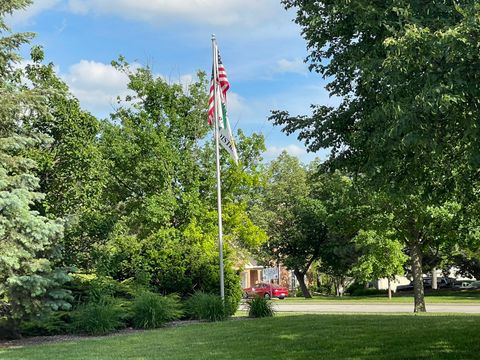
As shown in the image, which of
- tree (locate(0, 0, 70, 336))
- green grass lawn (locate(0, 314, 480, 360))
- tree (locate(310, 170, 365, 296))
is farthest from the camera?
tree (locate(310, 170, 365, 296))

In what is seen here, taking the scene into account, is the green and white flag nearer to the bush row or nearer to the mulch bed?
the bush row

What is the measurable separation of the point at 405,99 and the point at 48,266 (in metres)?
10.2

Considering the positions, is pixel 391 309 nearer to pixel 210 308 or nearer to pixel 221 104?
pixel 210 308

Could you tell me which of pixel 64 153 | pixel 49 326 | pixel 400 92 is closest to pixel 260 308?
pixel 49 326

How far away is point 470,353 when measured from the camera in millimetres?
8234

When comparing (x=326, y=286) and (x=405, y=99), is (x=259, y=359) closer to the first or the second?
(x=405, y=99)

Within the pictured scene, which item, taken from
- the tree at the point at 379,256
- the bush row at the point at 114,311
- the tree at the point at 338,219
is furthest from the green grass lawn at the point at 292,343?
the tree at the point at 379,256

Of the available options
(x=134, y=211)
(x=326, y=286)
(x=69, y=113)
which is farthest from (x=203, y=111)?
(x=326, y=286)

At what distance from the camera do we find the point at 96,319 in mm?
14250

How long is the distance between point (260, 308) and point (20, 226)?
25.2 ft

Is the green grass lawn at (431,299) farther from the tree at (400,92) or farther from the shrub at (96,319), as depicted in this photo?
the tree at (400,92)

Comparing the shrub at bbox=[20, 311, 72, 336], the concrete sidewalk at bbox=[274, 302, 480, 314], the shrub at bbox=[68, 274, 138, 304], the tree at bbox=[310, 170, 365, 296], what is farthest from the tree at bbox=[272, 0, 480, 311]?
the concrete sidewalk at bbox=[274, 302, 480, 314]

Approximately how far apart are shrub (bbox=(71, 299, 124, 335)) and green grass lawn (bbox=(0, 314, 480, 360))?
3.66 ft

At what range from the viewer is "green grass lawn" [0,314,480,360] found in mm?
8883
